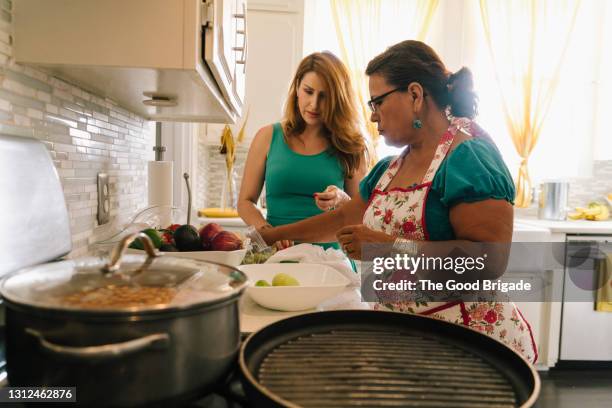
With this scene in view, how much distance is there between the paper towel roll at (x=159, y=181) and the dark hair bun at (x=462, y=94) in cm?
108

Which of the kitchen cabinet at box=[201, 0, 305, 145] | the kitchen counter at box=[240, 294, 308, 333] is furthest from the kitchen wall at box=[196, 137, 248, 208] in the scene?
the kitchen counter at box=[240, 294, 308, 333]

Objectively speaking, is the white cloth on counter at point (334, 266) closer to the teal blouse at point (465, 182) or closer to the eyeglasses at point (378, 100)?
the teal blouse at point (465, 182)

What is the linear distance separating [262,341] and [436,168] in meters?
0.78

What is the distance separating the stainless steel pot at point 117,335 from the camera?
1.18ft

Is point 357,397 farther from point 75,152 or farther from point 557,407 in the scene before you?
point 557,407

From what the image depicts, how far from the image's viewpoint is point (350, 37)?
11.1 feet

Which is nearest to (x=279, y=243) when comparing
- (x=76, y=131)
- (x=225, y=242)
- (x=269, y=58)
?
(x=225, y=242)

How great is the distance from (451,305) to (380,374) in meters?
0.75

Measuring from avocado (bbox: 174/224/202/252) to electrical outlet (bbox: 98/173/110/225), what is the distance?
1.01 feet

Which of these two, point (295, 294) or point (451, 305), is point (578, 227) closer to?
point (451, 305)

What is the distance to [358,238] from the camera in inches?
46.3

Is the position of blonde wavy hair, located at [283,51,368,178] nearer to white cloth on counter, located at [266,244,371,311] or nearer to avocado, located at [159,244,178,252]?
white cloth on counter, located at [266,244,371,311]

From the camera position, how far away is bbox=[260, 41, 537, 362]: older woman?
3.43 feet

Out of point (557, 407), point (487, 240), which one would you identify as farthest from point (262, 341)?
point (557, 407)
